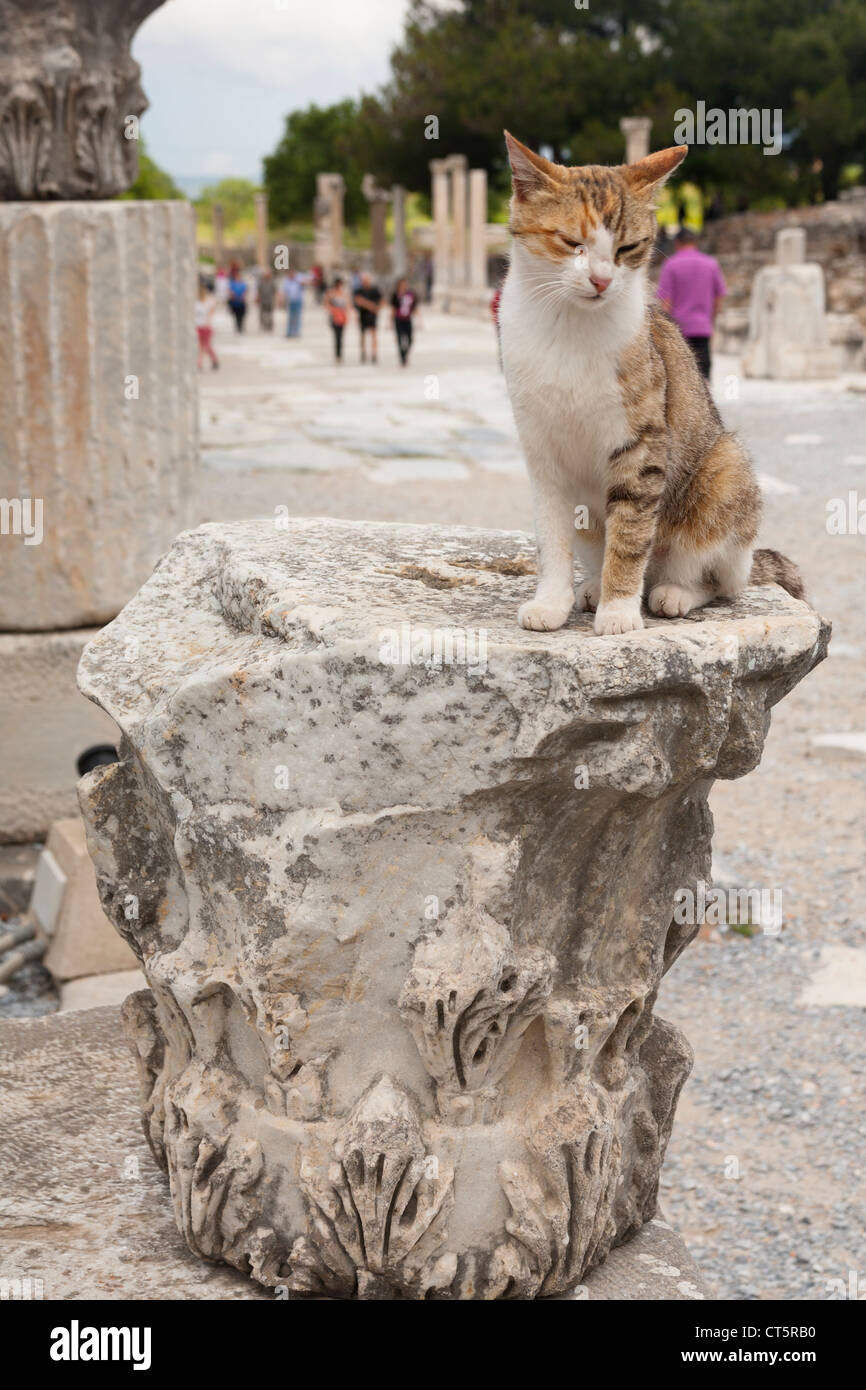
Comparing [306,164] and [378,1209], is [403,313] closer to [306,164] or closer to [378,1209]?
[378,1209]

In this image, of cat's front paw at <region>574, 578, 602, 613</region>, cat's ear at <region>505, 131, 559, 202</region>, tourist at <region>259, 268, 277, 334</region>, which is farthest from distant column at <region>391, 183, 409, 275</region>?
cat's ear at <region>505, 131, 559, 202</region>

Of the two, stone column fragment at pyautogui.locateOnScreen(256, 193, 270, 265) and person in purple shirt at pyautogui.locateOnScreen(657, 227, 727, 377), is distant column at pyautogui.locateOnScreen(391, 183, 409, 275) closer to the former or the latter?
stone column fragment at pyautogui.locateOnScreen(256, 193, 270, 265)

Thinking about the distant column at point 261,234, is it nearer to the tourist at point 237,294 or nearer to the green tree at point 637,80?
the green tree at point 637,80

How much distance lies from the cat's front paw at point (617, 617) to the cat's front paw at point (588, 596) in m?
0.24

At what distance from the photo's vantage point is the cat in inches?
94.8

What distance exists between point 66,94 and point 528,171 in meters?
3.05

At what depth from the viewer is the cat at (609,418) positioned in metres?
2.41

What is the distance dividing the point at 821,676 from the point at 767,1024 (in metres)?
3.25

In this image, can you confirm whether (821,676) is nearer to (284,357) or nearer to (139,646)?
(139,646)

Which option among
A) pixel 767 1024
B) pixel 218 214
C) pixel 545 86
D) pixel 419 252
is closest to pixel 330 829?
pixel 767 1024

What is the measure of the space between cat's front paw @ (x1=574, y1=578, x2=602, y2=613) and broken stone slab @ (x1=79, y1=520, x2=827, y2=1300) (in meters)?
0.13

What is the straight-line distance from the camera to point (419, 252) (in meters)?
44.3

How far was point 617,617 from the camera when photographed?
2.43 m

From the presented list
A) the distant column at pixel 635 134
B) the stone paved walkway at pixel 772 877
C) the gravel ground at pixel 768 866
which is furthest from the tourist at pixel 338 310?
the distant column at pixel 635 134
